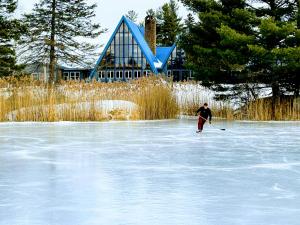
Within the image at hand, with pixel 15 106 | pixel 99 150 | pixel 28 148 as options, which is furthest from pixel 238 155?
pixel 15 106

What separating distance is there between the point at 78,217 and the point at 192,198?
120 centimetres

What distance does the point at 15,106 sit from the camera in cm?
1783

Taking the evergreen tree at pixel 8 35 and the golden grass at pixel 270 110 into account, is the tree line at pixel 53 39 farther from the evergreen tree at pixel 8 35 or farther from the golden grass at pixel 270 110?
the golden grass at pixel 270 110

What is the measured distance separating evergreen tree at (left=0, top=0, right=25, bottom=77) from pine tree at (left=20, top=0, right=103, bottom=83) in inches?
42.4

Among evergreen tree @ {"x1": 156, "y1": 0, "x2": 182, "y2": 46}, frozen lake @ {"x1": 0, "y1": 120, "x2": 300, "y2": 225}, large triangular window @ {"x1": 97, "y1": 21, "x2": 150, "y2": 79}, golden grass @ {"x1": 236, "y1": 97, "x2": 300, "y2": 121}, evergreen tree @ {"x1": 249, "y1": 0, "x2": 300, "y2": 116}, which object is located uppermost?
evergreen tree @ {"x1": 156, "y1": 0, "x2": 182, "y2": 46}

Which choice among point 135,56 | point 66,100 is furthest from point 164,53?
point 66,100

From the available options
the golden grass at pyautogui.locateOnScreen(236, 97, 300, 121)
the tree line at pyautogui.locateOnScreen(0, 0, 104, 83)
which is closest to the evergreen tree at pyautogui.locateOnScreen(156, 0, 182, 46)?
the tree line at pyautogui.locateOnScreen(0, 0, 104, 83)

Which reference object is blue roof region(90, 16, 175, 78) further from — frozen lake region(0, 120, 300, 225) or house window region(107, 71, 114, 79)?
frozen lake region(0, 120, 300, 225)

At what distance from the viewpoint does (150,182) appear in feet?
19.7

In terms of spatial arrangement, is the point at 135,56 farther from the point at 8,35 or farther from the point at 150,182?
the point at 150,182

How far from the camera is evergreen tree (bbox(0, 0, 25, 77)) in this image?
2886 centimetres

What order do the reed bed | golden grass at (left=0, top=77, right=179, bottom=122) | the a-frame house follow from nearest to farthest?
1. golden grass at (left=0, top=77, right=179, bottom=122)
2. the reed bed
3. the a-frame house

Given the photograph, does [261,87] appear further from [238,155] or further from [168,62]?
[168,62]

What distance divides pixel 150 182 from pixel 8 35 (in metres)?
26.3
